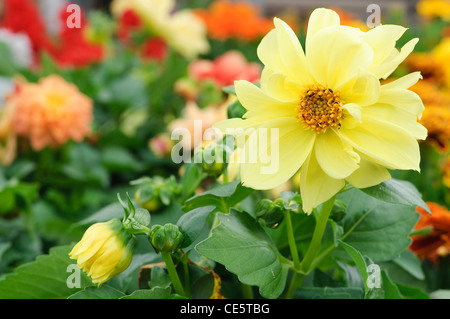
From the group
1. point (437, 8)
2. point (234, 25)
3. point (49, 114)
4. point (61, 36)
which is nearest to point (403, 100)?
point (49, 114)

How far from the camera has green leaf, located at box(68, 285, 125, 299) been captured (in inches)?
14.6

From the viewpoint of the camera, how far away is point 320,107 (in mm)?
345

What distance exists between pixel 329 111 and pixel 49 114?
62 centimetres

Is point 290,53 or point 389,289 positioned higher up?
point 290,53

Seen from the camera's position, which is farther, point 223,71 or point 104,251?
point 223,71

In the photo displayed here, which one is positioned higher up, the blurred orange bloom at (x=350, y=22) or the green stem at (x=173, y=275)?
the blurred orange bloom at (x=350, y=22)

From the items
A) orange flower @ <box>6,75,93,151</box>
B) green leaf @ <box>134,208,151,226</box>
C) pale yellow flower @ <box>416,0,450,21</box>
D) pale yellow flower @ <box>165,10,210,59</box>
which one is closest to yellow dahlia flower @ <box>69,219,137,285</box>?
green leaf @ <box>134,208,151,226</box>

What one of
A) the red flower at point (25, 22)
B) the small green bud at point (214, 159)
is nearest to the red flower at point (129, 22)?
the red flower at point (25, 22)

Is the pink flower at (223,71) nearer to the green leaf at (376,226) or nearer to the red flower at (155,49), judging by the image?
the red flower at (155,49)

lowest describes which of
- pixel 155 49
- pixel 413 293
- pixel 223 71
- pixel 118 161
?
pixel 413 293

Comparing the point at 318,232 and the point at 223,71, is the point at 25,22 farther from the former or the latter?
the point at 318,232

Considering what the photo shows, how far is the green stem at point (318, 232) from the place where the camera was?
0.36m

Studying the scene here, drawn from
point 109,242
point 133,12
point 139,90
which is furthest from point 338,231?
point 133,12

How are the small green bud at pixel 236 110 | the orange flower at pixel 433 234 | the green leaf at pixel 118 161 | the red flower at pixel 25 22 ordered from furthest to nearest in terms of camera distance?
the red flower at pixel 25 22
the green leaf at pixel 118 161
the orange flower at pixel 433 234
the small green bud at pixel 236 110
